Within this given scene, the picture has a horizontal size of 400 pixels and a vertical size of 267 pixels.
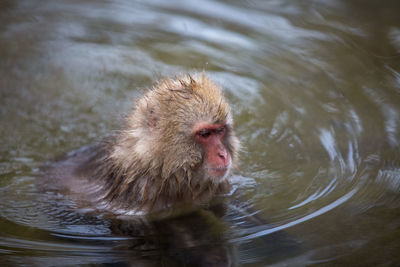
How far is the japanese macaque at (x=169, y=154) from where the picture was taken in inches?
166

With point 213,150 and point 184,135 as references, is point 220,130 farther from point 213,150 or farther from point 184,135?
point 184,135

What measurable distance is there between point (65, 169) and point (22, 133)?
1351 mm

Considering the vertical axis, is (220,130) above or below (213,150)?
above

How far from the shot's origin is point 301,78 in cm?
709

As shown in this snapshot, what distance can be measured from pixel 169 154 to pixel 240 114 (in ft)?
8.42

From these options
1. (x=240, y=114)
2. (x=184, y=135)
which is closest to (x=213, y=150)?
(x=184, y=135)

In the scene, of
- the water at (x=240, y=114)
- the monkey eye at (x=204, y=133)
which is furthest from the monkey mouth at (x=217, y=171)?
the water at (x=240, y=114)

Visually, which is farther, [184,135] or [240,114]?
[240,114]

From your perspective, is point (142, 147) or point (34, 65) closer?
point (142, 147)

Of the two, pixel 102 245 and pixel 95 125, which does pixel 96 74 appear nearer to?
pixel 95 125

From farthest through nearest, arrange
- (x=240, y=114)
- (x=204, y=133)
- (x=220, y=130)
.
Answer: (x=240, y=114), (x=220, y=130), (x=204, y=133)

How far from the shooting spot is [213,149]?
4.21 m

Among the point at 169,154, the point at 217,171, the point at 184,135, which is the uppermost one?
the point at 184,135

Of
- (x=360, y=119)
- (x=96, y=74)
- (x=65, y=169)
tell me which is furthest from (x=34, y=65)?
(x=360, y=119)
